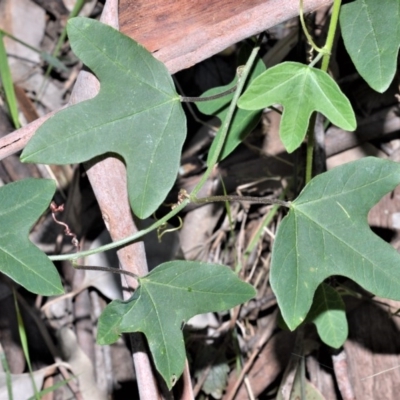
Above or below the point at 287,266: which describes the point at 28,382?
below

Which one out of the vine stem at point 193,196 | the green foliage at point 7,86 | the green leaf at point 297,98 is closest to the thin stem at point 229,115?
the vine stem at point 193,196

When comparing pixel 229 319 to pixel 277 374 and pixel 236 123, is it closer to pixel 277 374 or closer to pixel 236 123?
pixel 277 374

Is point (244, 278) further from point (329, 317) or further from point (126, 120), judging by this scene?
point (126, 120)

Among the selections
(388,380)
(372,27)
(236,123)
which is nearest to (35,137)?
(236,123)

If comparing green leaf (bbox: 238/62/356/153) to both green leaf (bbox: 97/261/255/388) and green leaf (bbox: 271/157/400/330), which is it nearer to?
green leaf (bbox: 271/157/400/330)

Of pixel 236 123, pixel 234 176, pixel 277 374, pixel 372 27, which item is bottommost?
pixel 277 374

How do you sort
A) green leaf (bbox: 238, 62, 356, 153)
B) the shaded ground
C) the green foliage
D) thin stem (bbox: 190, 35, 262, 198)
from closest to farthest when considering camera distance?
green leaf (bbox: 238, 62, 356, 153)
thin stem (bbox: 190, 35, 262, 198)
the shaded ground
the green foliage

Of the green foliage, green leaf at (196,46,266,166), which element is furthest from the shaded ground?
green leaf at (196,46,266,166)
